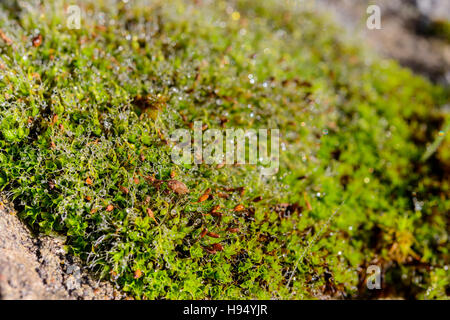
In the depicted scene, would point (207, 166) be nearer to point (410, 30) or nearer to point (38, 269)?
point (38, 269)

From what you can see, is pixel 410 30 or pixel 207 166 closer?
pixel 207 166

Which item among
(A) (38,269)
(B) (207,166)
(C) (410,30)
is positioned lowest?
(A) (38,269)

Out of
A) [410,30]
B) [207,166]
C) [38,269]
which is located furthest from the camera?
[410,30]

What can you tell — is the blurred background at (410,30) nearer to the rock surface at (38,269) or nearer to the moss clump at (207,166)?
the moss clump at (207,166)

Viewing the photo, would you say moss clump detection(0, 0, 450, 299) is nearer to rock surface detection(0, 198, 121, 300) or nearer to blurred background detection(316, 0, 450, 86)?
rock surface detection(0, 198, 121, 300)

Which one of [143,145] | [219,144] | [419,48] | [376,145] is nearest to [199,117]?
[219,144]

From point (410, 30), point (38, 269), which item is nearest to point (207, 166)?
point (38, 269)

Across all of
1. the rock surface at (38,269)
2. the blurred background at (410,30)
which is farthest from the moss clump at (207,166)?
the blurred background at (410,30)
